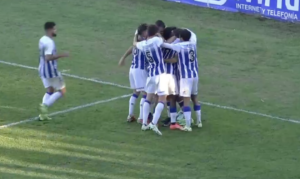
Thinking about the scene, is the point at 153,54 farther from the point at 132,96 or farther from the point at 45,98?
the point at 45,98

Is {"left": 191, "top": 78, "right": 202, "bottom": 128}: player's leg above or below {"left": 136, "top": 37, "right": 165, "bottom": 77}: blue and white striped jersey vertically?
below

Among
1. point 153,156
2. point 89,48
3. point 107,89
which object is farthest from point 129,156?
point 89,48

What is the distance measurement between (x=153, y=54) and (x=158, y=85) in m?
0.55

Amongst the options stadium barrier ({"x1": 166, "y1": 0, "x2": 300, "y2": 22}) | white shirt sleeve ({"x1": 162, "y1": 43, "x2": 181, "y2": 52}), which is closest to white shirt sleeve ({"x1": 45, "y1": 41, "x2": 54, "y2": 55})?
white shirt sleeve ({"x1": 162, "y1": 43, "x2": 181, "y2": 52})

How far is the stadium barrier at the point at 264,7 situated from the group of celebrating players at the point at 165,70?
9639 millimetres

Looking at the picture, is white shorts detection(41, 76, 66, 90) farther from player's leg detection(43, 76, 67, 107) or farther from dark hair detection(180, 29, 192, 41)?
dark hair detection(180, 29, 192, 41)

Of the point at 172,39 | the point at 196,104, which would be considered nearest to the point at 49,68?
the point at 172,39

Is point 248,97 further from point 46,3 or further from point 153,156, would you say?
point 46,3

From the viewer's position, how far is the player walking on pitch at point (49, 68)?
13414mm

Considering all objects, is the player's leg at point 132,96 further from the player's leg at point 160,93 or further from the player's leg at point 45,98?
the player's leg at point 45,98

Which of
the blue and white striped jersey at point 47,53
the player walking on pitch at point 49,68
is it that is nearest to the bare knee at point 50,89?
the player walking on pitch at point 49,68

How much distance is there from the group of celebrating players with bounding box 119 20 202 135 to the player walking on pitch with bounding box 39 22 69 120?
1382 millimetres

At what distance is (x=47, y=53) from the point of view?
1341cm

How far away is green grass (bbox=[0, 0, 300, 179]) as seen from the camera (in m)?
11.9
